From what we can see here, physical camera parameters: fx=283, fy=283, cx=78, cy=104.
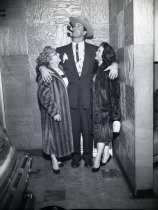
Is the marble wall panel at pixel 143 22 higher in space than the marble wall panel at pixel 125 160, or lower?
higher

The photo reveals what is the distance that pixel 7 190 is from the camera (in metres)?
2.31

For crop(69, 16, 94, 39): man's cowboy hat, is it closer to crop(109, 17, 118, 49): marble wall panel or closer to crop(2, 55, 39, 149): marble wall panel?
crop(109, 17, 118, 49): marble wall panel

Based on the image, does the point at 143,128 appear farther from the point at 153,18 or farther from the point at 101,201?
the point at 153,18

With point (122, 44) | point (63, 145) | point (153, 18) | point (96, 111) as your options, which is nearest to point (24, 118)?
point (63, 145)

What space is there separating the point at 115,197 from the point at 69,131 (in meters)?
1.34

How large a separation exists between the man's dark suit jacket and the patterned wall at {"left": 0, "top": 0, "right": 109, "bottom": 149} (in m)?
0.72

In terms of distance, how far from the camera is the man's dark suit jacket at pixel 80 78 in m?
4.71

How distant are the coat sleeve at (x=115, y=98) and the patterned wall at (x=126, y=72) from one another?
0.08 meters

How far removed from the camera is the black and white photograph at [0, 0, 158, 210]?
3.46 meters

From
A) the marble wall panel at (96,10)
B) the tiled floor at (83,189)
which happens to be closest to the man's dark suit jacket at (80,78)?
the marble wall panel at (96,10)

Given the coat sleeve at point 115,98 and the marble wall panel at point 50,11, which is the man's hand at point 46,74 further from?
the marble wall panel at point 50,11

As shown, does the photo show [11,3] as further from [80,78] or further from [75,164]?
[75,164]

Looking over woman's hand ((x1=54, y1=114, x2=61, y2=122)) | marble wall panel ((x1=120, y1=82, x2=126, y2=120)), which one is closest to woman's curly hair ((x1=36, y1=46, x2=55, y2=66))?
woman's hand ((x1=54, y1=114, x2=61, y2=122))

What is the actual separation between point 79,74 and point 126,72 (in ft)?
3.20
